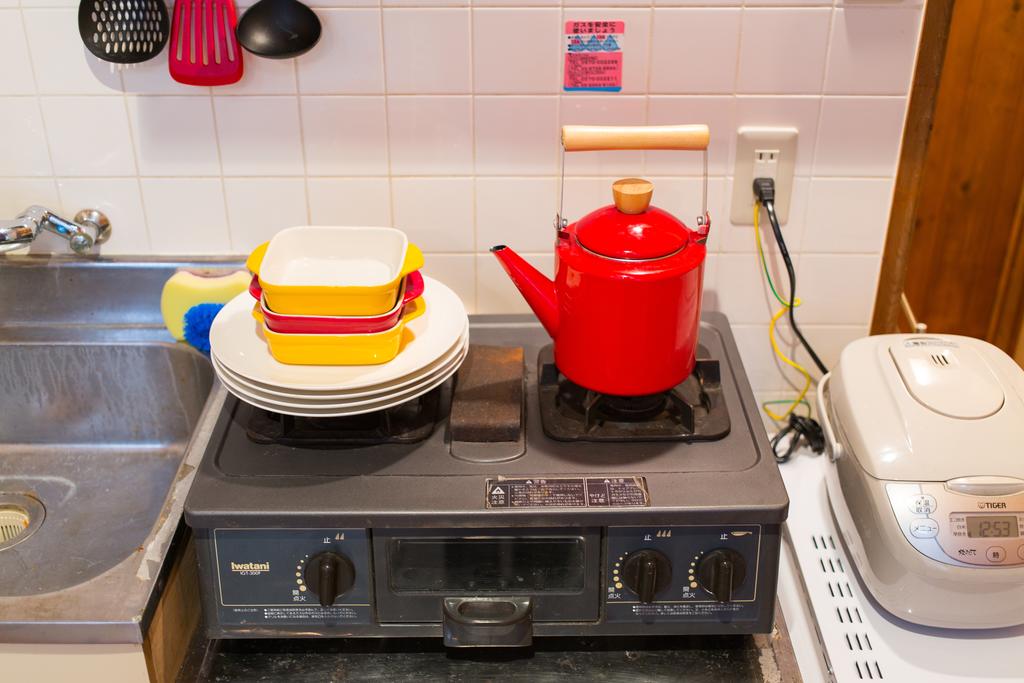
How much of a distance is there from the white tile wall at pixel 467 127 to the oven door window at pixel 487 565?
0.51m

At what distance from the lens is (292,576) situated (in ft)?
3.15

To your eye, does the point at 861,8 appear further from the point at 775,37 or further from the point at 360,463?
the point at 360,463

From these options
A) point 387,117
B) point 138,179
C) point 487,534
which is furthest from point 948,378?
point 138,179

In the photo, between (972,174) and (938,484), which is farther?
(972,174)

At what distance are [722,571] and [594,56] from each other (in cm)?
66

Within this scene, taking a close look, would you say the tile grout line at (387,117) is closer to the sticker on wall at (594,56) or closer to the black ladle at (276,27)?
the black ladle at (276,27)

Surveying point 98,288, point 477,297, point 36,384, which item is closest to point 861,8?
point 477,297

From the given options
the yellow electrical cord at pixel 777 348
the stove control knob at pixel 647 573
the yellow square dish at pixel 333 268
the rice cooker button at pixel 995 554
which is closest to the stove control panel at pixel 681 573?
the stove control knob at pixel 647 573

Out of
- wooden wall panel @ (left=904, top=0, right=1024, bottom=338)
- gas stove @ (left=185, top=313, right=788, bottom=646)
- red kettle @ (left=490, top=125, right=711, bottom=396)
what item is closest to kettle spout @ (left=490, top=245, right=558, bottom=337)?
red kettle @ (left=490, top=125, right=711, bottom=396)

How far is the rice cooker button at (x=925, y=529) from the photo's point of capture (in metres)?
0.96

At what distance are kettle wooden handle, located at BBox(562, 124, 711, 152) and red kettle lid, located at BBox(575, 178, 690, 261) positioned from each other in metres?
0.05

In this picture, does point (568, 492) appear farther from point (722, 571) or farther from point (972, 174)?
point (972, 174)

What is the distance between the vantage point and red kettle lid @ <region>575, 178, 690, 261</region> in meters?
0.96

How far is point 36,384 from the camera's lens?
52.4 inches
